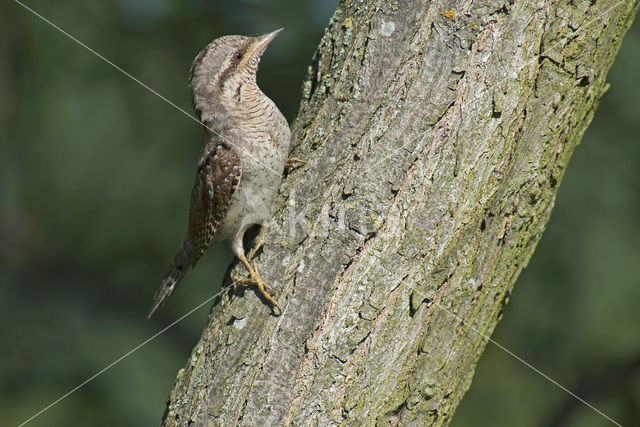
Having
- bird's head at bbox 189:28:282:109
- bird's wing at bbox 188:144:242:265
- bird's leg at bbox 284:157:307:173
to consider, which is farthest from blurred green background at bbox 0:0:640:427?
bird's leg at bbox 284:157:307:173

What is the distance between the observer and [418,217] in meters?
2.08

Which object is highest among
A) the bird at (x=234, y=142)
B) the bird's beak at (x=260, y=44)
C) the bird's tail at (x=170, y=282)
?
the bird's beak at (x=260, y=44)

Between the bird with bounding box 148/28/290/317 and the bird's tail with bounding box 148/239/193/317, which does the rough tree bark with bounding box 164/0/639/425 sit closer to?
the bird with bounding box 148/28/290/317

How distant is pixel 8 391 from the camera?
14.3ft

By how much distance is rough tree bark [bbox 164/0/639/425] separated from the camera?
81.4 inches

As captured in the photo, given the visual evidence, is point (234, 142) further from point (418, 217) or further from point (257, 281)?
point (418, 217)

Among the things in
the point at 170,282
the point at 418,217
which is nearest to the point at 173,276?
the point at 170,282

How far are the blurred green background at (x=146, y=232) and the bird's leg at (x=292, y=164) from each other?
6.09 feet

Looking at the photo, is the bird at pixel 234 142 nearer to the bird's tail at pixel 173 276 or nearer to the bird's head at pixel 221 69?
the bird's head at pixel 221 69

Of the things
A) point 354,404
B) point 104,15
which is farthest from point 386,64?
point 104,15

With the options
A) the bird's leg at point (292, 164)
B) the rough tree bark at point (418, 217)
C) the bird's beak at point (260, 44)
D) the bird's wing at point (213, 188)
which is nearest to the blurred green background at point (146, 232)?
the bird's beak at point (260, 44)

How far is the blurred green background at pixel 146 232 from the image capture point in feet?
13.7

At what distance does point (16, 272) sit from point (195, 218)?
9.48ft

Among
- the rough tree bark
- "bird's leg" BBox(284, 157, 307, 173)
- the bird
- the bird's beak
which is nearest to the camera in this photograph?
the rough tree bark
